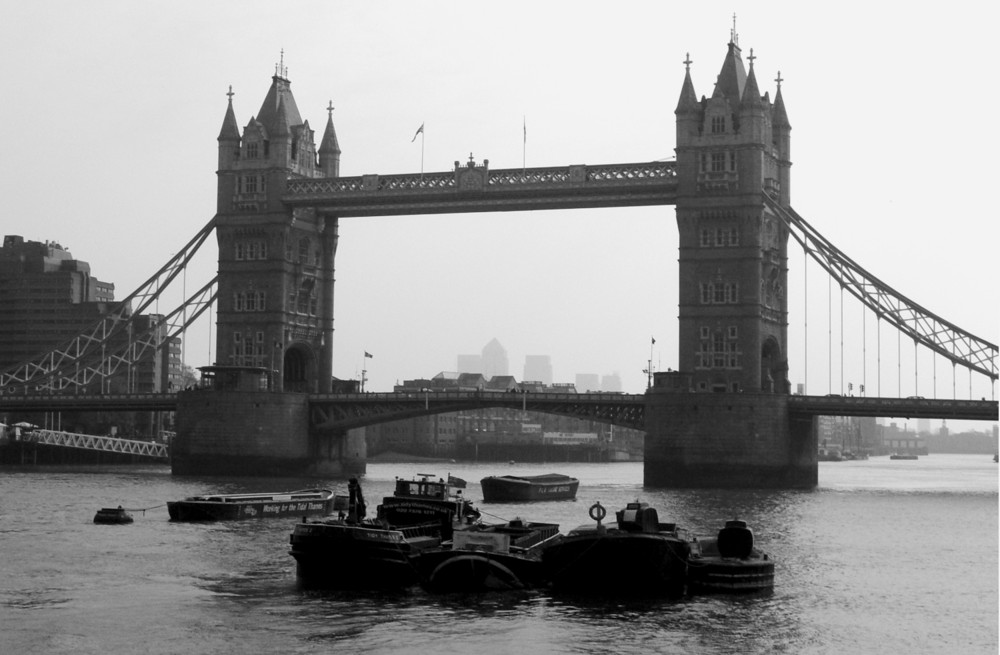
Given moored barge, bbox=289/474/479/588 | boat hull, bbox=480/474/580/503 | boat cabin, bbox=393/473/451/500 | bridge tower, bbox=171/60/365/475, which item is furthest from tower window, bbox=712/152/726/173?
moored barge, bbox=289/474/479/588

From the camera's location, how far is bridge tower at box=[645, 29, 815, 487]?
12269cm

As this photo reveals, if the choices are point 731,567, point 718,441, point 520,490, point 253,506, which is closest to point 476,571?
point 731,567

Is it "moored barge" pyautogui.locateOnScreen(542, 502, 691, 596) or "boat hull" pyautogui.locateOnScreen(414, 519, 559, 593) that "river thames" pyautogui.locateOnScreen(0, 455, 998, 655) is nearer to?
"moored barge" pyautogui.locateOnScreen(542, 502, 691, 596)

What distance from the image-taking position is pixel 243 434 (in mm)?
136750

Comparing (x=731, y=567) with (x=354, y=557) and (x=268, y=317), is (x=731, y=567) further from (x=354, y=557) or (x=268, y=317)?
(x=268, y=317)

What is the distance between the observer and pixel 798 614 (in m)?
53.4

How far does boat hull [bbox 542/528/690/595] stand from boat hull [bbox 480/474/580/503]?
5411 cm

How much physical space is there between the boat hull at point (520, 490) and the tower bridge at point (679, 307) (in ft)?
37.6

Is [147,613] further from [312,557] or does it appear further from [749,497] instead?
[749,497]

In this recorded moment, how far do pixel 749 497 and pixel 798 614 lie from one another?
189 ft

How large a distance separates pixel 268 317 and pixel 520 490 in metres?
39.4

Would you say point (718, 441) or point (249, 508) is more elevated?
point (718, 441)

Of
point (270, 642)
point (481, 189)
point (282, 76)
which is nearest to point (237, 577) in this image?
point (270, 642)

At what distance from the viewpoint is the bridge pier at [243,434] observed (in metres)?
137
